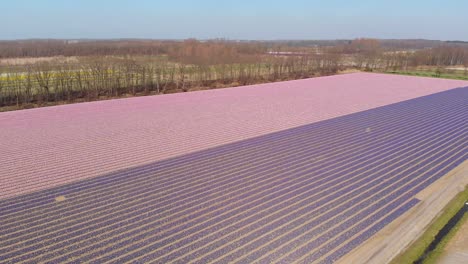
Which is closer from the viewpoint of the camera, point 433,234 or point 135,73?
point 433,234

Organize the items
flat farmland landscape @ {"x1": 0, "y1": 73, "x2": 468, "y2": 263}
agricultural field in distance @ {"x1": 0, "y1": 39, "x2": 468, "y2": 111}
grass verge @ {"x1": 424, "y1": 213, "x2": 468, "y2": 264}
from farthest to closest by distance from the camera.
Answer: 1. agricultural field in distance @ {"x1": 0, "y1": 39, "x2": 468, "y2": 111}
2. flat farmland landscape @ {"x1": 0, "y1": 73, "x2": 468, "y2": 263}
3. grass verge @ {"x1": 424, "y1": 213, "x2": 468, "y2": 264}

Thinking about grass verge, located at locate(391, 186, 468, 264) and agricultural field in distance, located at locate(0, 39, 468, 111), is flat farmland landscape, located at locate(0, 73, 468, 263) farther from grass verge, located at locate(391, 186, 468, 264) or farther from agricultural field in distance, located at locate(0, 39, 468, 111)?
agricultural field in distance, located at locate(0, 39, 468, 111)

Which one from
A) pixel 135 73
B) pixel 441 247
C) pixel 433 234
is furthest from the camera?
pixel 135 73

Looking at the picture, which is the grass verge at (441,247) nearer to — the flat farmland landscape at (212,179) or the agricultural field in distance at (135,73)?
the flat farmland landscape at (212,179)

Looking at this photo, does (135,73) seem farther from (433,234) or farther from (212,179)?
(433,234)

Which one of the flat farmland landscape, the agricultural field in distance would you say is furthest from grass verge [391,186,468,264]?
the agricultural field in distance

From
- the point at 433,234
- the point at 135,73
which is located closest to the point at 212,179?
the point at 433,234

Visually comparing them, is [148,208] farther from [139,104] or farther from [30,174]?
[139,104]

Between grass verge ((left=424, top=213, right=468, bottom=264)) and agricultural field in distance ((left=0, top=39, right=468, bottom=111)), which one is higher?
agricultural field in distance ((left=0, top=39, right=468, bottom=111))
